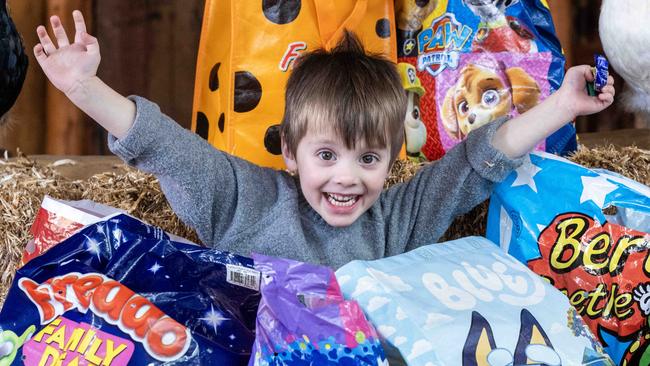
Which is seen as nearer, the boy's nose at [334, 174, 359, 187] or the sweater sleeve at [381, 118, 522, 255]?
the boy's nose at [334, 174, 359, 187]

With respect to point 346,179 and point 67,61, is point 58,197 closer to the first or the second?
point 67,61

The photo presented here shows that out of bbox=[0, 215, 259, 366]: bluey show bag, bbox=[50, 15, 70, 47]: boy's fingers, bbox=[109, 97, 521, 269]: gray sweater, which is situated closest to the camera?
bbox=[0, 215, 259, 366]: bluey show bag

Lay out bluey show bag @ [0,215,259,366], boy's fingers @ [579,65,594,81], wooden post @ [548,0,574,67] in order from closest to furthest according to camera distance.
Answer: bluey show bag @ [0,215,259,366]
boy's fingers @ [579,65,594,81]
wooden post @ [548,0,574,67]

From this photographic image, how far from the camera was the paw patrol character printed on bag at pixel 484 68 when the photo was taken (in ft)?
5.42

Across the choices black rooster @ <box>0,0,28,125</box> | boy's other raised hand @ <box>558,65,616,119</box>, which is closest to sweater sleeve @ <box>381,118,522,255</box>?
boy's other raised hand @ <box>558,65,616,119</box>

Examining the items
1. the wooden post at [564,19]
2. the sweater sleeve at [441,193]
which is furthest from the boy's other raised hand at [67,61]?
the wooden post at [564,19]

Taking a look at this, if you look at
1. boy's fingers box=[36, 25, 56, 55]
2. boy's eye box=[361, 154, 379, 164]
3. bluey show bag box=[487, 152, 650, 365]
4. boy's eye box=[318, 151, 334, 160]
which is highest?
boy's fingers box=[36, 25, 56, 55]

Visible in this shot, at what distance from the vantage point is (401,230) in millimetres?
1348

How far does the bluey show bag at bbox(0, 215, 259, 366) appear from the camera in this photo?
36.3 inches

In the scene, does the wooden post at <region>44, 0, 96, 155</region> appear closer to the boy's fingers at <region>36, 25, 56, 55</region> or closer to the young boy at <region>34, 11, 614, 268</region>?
the young boy at <region>34, 11, 614, 268</region>

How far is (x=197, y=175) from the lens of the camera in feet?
3.86

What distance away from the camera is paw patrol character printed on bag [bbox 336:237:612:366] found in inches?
37.6

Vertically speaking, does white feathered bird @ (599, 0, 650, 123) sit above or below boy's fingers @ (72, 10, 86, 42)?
below

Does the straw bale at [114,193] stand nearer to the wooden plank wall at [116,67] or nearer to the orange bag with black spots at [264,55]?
the orange bag with black spots at [264,55]
